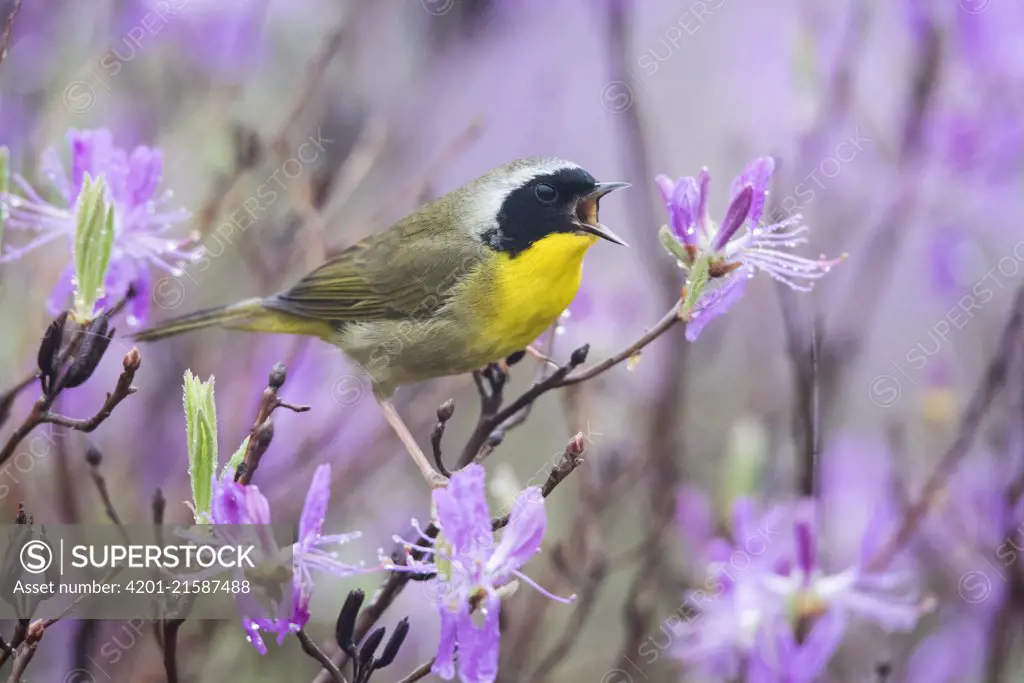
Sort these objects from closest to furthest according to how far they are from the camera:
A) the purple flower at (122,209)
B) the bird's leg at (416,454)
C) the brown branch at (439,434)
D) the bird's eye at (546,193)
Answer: the brown branch at (439,434) < the purple flower at (122,209) < the bird's leg at (416,454) < the bird's eye at (546,193)

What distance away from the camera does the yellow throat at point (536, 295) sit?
6.37 ft

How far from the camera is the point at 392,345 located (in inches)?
85.5

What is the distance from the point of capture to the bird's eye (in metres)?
1.94

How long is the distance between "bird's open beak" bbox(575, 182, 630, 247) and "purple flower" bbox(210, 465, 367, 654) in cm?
78

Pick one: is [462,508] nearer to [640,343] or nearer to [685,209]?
[640,343]

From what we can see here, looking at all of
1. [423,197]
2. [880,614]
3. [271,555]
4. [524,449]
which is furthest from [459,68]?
[271,555]

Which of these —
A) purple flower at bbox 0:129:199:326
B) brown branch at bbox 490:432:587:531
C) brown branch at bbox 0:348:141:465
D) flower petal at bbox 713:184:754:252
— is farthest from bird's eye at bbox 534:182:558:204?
brown branch at bbox 0:348:141:465

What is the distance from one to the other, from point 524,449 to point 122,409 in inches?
76.7

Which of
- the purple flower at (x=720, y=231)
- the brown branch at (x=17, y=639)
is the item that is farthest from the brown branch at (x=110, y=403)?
the purple flower at (x=720, y=231)

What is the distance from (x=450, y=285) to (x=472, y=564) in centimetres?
97

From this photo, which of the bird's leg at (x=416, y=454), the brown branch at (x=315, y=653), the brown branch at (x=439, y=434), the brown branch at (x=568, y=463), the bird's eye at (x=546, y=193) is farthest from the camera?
the bird's eye at (x=546, y=193)

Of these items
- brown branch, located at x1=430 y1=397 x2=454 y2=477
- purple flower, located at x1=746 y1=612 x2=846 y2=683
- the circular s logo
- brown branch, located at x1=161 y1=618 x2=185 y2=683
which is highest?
brown branch, located at x1=430 y1=397 x2=454 y2=477

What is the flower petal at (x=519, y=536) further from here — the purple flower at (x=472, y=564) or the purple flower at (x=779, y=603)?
the purple flower at (x=779, y=603)

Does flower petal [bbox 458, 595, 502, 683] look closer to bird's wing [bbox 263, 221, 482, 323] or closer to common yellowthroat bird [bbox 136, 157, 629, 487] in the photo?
common yellowthroat bird [bbox 136, 157, 629, 487]
